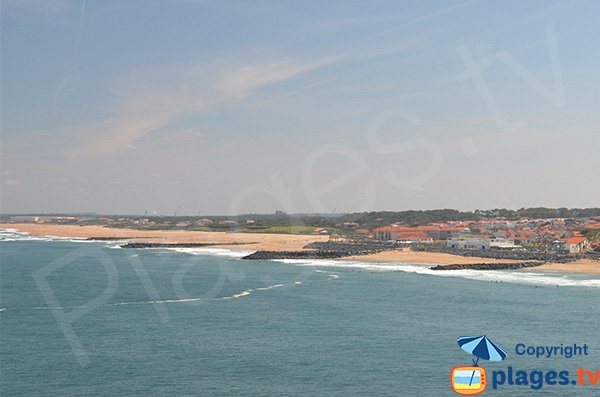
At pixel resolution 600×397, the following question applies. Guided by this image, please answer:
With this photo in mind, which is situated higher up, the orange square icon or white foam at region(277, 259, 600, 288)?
white foam at region(277, 259, 600, 288)

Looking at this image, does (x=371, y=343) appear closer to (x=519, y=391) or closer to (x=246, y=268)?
(x=519, y=391)

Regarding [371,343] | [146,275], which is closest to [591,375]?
[371,343]

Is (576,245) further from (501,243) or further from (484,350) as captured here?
(484,350)

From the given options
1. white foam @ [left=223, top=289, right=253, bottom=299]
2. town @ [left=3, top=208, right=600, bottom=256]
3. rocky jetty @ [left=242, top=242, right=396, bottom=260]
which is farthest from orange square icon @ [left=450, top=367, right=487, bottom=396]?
town @ [left=3, top=208, right=600, bottom=256]

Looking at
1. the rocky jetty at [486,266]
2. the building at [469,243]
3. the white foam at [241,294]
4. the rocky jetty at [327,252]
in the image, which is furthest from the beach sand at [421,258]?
the white foam at [241,294]

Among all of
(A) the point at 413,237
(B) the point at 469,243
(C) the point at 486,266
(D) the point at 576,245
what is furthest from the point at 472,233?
(C) the point at 486,266

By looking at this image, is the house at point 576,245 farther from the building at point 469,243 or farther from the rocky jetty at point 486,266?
the rocky jetty at point 486,266

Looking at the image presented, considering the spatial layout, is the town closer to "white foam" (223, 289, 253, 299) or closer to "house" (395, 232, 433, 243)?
"house" (395, 232, 433, 243)
